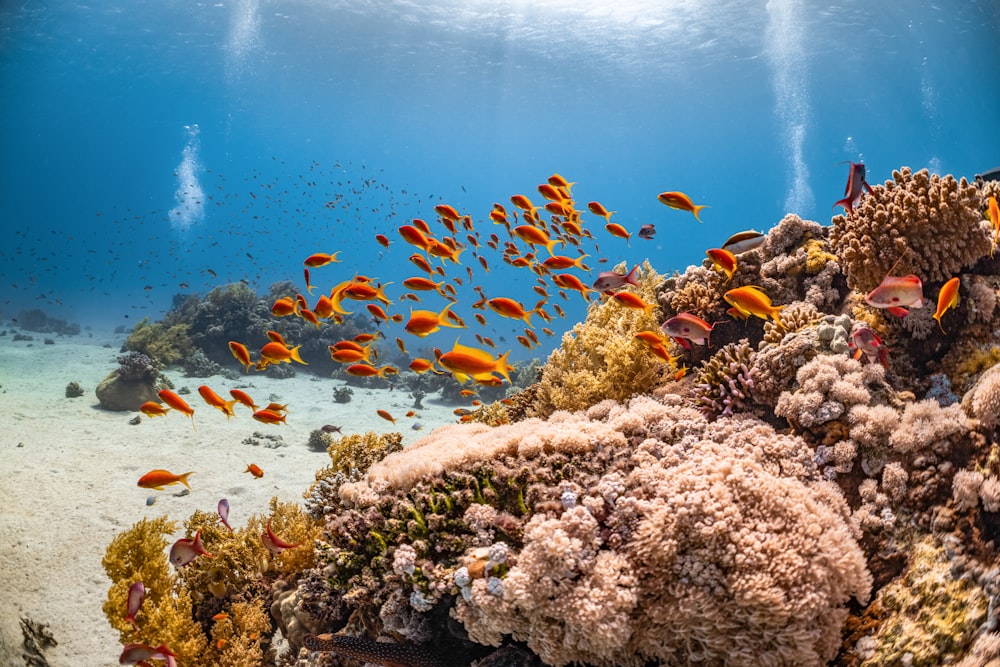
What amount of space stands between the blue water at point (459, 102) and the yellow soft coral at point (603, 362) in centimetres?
1104

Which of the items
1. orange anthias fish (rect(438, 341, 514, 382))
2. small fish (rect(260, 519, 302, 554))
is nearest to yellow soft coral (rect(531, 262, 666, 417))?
orange anthias fish (rect(438, 341, 514, 382))

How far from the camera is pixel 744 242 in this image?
6289 mm

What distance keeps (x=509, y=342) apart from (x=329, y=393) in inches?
2810

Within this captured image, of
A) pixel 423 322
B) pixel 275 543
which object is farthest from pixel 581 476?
pixel 275 543

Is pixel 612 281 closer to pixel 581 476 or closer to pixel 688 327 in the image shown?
pixel 688 327

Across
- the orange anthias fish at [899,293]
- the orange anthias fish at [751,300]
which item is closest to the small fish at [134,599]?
the orange anthias fish at [751,300]

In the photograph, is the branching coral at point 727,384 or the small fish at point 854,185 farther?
the branching coral at point 727,384

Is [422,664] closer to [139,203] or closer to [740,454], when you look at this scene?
[740,454]

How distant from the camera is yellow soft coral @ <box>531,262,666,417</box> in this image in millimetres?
5473

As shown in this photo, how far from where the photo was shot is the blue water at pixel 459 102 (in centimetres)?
3909

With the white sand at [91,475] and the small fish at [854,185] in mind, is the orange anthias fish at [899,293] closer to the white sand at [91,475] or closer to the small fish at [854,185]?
the small fish at [854,185]

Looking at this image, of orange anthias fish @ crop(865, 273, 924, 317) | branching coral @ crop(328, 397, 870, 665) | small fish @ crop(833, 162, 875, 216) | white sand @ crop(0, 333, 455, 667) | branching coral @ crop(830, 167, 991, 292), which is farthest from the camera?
white sand @ crop(0, 333, 455, 667)

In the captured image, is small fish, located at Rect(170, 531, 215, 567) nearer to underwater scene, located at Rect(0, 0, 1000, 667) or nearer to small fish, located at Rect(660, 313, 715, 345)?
underwater scene, located at Rect(0, 0, 1000, 667)

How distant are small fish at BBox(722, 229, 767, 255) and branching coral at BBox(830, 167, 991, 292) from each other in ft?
4.85
